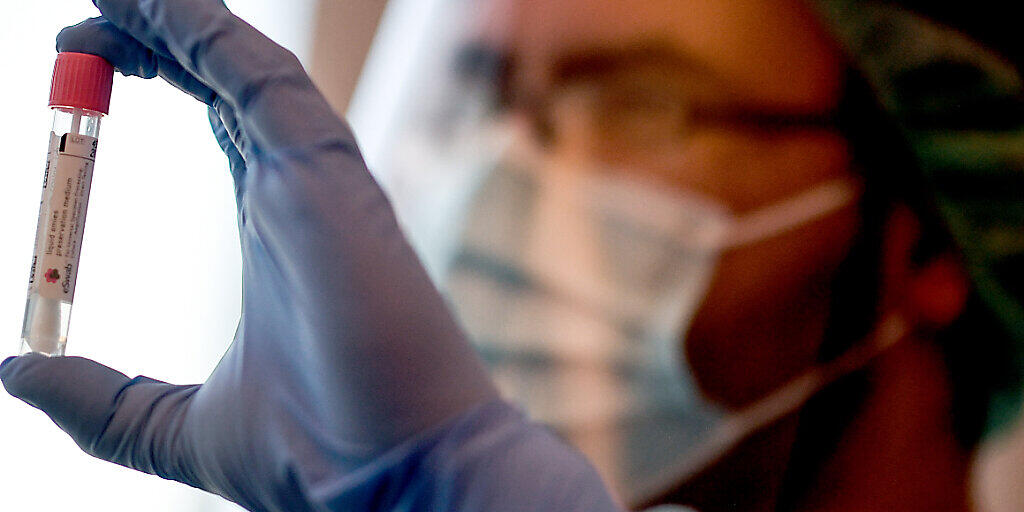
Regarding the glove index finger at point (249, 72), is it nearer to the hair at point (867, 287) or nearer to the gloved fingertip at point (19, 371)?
the gloved fingertip at point (19, 371)

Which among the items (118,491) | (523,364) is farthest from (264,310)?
(118,491)

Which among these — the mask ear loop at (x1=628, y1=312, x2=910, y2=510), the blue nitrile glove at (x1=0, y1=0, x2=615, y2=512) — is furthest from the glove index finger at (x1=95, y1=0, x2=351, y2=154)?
the mask ear loop at (x1=628, y1=312, x2=910, y2=510)

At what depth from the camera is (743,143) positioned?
22.8 inches

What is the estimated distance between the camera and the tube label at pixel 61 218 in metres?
0.55

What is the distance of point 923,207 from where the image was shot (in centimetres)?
52

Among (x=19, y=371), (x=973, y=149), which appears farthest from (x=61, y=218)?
(x=973, y=149)

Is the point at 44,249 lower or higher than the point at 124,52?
lower

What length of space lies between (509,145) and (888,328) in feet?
1.13

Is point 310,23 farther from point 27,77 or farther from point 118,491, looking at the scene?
point 118,491

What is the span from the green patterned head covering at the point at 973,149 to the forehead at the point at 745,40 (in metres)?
0.05

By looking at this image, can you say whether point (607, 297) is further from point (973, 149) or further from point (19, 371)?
point (19, 371)

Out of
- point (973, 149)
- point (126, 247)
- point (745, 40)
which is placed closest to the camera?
point (973, 149)

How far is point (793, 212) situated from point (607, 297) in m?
0.16

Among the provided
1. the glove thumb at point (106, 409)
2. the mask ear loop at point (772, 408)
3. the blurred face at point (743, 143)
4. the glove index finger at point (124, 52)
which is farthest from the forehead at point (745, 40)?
the glove thumb at point (106, 409)
